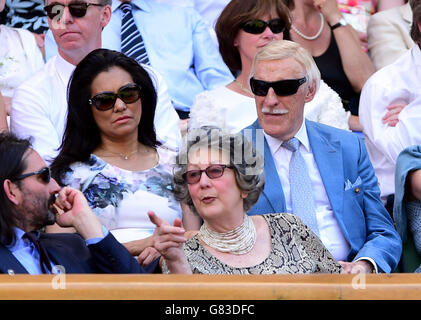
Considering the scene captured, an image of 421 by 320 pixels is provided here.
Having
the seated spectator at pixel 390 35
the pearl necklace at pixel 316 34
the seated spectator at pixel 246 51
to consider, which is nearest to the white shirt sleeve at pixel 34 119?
the seated spectator at pixel 246 51

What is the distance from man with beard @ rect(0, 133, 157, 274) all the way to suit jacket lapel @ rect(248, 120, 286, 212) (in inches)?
29.4

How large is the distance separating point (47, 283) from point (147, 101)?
1.36 meters

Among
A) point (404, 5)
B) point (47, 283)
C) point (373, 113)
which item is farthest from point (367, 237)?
point (404, 5)

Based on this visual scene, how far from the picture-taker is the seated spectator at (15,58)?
4.39 m

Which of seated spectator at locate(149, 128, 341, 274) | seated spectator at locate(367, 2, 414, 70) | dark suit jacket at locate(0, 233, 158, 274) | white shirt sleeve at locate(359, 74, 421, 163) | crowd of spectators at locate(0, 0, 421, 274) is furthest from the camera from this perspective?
seated spectator at locate(367, 2, 414, 70)

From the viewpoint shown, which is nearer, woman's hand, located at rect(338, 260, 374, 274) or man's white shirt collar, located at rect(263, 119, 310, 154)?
woman's hand, located at rect(338, 260, 374, 274)

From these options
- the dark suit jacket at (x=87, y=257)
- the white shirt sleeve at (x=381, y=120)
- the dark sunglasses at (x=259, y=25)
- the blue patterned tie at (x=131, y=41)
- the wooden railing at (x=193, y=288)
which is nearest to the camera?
the wooden railing at (x=193, y=288)

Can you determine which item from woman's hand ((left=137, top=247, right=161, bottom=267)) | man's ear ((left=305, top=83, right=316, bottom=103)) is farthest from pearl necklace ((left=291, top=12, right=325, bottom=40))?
woman's hand ((left=137, top=247, right=161, bottom=267))

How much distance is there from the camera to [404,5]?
17.2 ft

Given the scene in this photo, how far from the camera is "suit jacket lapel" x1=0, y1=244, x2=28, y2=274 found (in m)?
2.87

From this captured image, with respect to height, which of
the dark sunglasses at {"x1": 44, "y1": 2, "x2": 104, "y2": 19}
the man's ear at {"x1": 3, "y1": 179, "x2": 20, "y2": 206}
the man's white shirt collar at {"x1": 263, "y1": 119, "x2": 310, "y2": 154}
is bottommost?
the man's white shirt collar at {"x1": 263, "y1": 119, "x2": 310, "y2": 154}

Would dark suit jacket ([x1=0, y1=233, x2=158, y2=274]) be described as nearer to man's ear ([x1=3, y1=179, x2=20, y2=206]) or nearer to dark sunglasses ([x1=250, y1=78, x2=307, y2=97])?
man's ear ([x1=3, y1=179, x2=20, y2=206])

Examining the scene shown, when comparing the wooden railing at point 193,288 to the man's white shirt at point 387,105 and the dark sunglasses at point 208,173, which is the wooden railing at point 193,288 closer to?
the dark sunglasses at point 208,173

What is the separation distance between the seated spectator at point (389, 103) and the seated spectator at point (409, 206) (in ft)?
1.29
